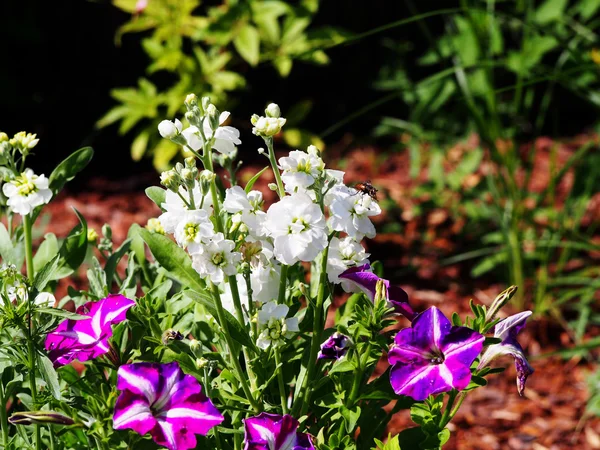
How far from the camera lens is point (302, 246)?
1.02 metres

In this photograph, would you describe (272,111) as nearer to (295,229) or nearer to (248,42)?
(295,229)

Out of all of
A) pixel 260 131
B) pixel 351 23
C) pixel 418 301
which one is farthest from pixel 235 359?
pixel 351 23

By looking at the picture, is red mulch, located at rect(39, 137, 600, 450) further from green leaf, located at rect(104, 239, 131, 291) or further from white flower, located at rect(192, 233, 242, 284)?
white flower, located at rect(192, 233, 242, 284)

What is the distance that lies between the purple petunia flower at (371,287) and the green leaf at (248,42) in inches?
74.4

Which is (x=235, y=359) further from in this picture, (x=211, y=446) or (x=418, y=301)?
(x=418, y=301)

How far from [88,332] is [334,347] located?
0.36 m

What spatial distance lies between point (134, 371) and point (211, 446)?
0.21 meters

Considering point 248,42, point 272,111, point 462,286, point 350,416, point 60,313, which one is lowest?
point 462,286

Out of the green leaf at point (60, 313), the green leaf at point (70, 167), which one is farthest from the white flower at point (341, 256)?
the green leaf at point (70, 167)

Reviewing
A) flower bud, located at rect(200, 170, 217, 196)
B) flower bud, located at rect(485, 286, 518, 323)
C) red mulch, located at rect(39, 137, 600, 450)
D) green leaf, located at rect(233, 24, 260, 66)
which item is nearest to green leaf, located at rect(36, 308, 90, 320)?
flower bud, located at rect(200, 170, 217, 196)

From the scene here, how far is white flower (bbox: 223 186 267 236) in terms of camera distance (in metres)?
1.05

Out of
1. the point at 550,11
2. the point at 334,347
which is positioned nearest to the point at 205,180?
the point at 334,347

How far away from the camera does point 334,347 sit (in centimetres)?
121

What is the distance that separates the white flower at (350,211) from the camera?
1.08 metres
